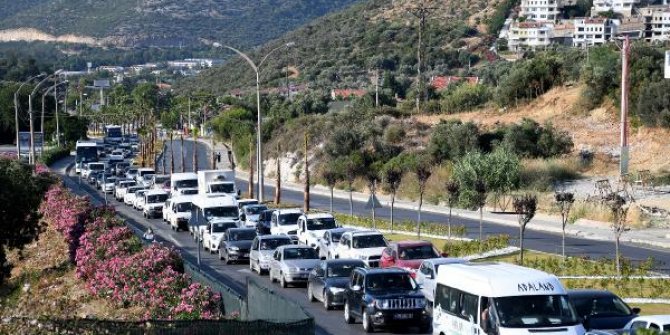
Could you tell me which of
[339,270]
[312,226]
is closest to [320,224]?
[312,226]

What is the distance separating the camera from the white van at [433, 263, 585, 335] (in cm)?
1791

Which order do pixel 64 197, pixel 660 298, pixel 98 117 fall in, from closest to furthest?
pixel 660 298, pixel 64 197, pixel 98 117

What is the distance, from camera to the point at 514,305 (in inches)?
715

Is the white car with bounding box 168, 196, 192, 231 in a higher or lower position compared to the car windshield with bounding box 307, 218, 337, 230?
lower

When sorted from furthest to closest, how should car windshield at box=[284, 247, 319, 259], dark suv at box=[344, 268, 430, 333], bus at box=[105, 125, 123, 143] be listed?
bus at box=[105, 125, 123, 143] < car windshield at box=[284, 247, 319, 259] < dark suv at box=[344, 268, 430, 333]

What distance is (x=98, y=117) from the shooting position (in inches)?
6978

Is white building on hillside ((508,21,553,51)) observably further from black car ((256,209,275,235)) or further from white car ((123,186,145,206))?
black car ((256,209,275,235))

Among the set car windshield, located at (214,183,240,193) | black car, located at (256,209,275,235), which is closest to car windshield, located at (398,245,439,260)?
black car, located at (256,209,275,235)

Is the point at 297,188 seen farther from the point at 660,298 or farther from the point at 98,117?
the point at 98,117

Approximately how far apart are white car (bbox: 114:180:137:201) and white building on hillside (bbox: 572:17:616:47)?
4215 inches

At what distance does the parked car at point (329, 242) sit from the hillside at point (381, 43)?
317 feet

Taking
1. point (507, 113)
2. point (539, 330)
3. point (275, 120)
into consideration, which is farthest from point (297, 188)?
point (539, 330)

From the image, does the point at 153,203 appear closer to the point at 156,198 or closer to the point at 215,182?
the point at 156,198

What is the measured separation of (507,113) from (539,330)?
212 feet
